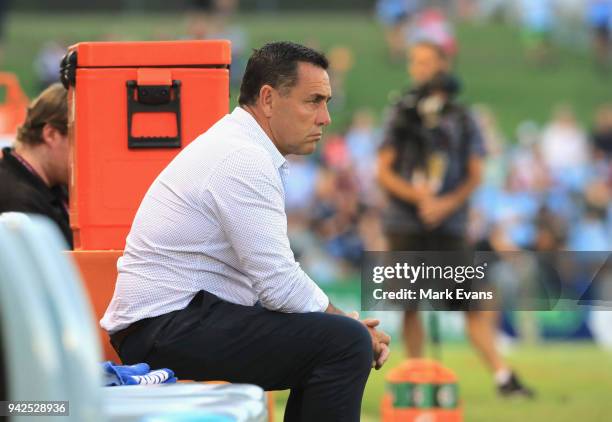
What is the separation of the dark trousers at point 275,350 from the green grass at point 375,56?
17991mm

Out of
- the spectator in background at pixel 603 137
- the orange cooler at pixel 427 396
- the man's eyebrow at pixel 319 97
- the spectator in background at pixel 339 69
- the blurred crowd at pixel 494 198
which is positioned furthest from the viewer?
the spectator in background at pixel 339 69

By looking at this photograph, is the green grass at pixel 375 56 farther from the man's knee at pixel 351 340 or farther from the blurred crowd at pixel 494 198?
the man's knee at pixel 351 340

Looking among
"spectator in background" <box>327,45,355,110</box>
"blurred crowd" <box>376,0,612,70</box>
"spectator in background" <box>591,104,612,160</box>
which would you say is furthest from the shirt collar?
"blurred crowd" <box>376,0,612,70</box>

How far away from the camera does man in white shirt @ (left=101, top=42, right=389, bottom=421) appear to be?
13.8ft

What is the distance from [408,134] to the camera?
8891 mm

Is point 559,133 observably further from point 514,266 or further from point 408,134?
point 514,266

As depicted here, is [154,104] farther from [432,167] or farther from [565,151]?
[565,151]

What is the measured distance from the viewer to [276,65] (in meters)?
4.49

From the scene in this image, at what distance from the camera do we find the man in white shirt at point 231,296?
4.21 metres

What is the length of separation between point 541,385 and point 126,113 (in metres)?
5.48

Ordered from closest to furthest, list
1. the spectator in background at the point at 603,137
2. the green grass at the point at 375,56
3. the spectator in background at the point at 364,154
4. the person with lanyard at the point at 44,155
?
the person with lanyard at the point at 44,155 → the spectator in background at the point at 364,154 → the spectator in background at the point at 603,137 → the green grass at the point at 375,56

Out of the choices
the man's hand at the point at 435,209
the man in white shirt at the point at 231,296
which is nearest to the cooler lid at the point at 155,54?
the man in white shirt at the point at 231,296

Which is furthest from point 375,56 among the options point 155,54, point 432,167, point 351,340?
point 351,340

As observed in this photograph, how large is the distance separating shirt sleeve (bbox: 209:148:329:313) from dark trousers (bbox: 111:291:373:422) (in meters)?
0.08
